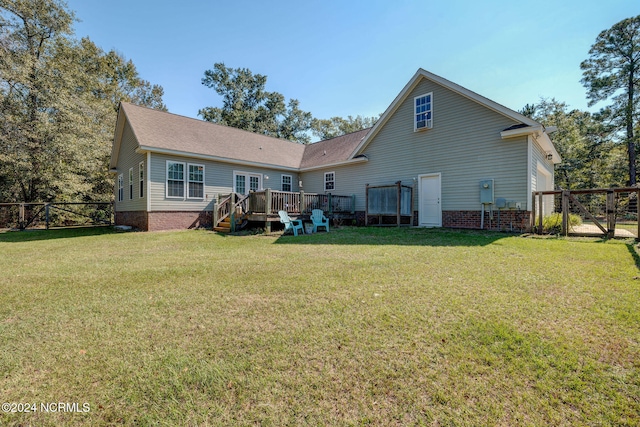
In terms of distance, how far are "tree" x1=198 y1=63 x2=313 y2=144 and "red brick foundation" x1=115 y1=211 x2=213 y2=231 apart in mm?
20126

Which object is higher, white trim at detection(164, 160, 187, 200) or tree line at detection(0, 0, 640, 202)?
tree line at detection(0, 0, 640, 202)

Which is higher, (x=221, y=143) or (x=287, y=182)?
(x=221, y=143)

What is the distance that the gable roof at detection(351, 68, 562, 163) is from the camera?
9.20 m

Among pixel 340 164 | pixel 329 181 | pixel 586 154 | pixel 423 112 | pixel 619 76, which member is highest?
pixel 619 76

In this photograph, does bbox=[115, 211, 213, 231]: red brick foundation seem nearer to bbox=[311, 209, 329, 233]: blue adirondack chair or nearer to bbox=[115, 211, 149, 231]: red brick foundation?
bbox=[115, 211, 149, 231]: red brick foundation

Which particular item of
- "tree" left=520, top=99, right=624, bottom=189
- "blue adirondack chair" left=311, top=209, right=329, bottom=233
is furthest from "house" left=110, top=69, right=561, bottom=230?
"tree" left=520, top=99, right=624, bottom=189

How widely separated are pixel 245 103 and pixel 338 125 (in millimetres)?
12861

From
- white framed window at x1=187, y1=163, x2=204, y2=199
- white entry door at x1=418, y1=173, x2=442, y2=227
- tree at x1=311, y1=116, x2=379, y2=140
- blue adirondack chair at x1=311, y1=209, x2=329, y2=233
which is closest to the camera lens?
blue adirondack chair at x1=311, y1=209, x2=329, y2=233

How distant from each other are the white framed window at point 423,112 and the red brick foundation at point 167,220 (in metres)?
10.9

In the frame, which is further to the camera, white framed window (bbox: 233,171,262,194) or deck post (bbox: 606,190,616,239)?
white framed window (bbox: 233,171,262,194)

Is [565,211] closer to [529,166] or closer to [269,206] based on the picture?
[529,166]

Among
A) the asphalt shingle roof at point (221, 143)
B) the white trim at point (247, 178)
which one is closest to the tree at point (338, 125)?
the asphalt shingle roof at point (221, 143)

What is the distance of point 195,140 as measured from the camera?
46.6 feet

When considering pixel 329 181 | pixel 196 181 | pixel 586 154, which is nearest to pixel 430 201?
pixel 329 181
